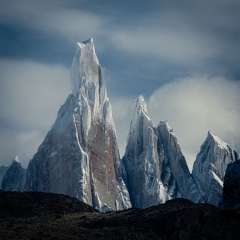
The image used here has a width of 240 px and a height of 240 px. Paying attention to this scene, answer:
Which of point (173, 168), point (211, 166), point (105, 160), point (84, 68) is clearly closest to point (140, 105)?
point (173, 168)

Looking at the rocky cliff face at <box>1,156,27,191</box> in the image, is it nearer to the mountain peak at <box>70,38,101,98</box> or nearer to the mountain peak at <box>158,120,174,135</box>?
the mountain peak at <box>70,38,101,98</box>

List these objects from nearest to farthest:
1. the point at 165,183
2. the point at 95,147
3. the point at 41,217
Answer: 1. the point at 41,217
2. the point at 95,147
3. the point at 165,183

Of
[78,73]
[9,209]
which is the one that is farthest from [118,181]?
[9,209]

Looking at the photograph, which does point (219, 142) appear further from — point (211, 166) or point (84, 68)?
point (84, 68)

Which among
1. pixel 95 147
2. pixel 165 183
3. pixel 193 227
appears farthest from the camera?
pixel 165 183

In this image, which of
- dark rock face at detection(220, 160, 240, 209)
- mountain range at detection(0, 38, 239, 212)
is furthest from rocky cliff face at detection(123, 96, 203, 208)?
dark rock face at detection(220, 160, 240, 209)

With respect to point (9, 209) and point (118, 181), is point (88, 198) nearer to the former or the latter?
point (118, 181)
